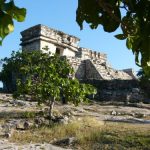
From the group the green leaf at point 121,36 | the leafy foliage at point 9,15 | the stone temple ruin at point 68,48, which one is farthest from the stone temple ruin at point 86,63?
the leafy foliage at point 9,15

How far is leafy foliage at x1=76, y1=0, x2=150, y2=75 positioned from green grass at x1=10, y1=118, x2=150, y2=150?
26.0ft

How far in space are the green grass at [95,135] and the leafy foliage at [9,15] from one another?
8320mm

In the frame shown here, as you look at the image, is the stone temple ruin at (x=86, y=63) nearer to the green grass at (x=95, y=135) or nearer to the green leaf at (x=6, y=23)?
the green grass at (x=95, y=135)

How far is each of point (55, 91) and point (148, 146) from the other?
16.3 feet

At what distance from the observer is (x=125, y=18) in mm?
2059

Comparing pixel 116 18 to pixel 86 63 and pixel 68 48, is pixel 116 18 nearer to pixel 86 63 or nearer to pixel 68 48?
pixel 86 63

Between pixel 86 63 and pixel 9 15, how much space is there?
22661mm

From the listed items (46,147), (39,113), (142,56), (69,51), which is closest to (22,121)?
(39,113)

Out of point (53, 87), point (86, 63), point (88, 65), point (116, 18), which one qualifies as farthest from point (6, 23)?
point (86, 63)

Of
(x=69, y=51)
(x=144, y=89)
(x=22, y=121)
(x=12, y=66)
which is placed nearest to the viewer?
(x=22, y=121)

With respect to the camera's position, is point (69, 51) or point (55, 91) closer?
point (55, 91)

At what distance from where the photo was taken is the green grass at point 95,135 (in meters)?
10.0

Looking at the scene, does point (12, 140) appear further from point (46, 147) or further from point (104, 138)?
point (104, 138)

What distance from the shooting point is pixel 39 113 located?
567 inches
